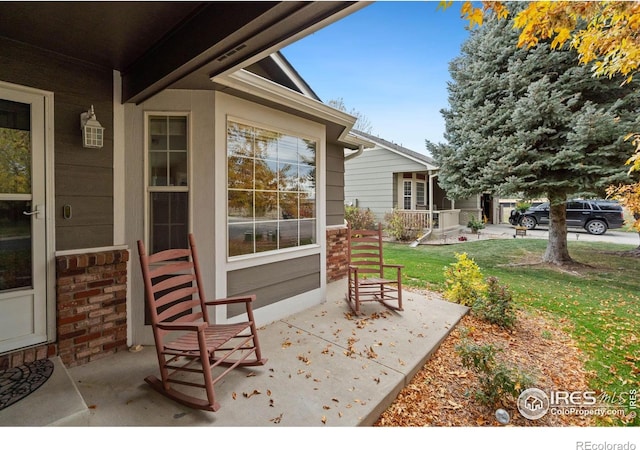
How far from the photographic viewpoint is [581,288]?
5.24 meters

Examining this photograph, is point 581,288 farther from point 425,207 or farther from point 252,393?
point 425,207

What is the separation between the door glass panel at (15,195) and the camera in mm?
2279

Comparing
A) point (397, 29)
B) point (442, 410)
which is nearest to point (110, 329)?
point (442, 410)

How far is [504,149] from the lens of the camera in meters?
6.26

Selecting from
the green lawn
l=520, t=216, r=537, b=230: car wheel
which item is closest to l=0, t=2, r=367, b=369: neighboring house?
the green lawn

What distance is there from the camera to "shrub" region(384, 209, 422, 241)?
33.5ft

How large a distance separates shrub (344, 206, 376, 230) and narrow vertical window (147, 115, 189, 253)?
26.2ft

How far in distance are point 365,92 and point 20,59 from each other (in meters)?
4.60

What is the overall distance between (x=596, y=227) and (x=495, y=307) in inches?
465

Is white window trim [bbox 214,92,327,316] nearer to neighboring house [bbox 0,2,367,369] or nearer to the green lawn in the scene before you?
neighboring house [bbox 0,2,367,369]

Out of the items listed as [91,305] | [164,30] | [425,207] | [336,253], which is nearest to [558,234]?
[336,253]

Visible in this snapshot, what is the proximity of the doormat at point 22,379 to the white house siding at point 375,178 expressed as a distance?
10483 millimetres

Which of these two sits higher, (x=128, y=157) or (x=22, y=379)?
(x=128, y=157)
